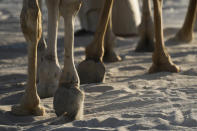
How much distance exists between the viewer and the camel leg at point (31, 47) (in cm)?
355

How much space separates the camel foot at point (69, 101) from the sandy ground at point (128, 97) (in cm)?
12

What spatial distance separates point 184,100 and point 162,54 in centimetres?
155

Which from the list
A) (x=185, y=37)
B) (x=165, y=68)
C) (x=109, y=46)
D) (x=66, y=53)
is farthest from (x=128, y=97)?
(x=185, y=37)

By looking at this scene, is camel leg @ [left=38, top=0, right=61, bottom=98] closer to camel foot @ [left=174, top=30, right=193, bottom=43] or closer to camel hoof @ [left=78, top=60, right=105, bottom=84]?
camel hoof @ [left=78, top=60, right=105, bottom=84]

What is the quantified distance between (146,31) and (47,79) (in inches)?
136

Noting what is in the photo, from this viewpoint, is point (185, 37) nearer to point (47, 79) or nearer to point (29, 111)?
point (47, 79)

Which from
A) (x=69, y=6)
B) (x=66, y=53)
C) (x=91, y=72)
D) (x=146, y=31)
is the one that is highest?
(x=69, y=6)

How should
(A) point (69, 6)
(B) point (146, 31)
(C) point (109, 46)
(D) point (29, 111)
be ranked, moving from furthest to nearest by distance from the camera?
1. (B) point (146, 31)
2. (C) point (109, 46)
3. (D) point (29, 111)
4. (A) point (69, 6)

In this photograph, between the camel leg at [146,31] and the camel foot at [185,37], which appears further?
the camel foot at [185,37]

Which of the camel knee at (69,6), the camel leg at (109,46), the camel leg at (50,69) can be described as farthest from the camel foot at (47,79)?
the camel leg at (109,46)

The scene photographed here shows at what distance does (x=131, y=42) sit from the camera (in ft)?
29.5

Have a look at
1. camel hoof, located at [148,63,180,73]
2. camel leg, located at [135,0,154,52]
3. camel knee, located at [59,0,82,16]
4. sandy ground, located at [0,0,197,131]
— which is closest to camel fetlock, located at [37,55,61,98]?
sandy ground, located at [0,0,197,131]

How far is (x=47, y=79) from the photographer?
444 cm

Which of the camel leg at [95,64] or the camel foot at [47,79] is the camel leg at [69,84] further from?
the camel leg at [95,64]
